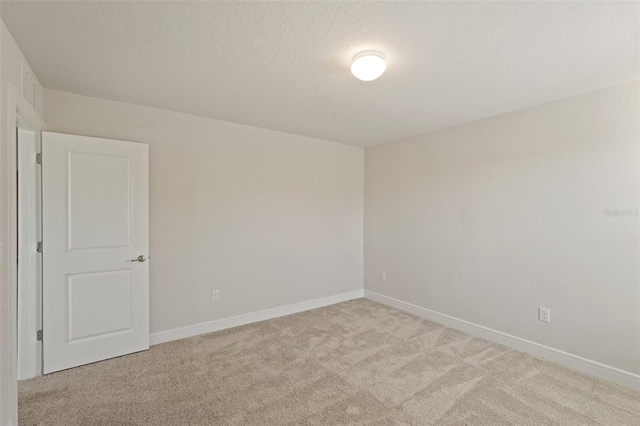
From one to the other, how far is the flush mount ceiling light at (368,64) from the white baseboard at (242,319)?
9.69ft

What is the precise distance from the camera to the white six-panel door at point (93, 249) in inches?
98.2

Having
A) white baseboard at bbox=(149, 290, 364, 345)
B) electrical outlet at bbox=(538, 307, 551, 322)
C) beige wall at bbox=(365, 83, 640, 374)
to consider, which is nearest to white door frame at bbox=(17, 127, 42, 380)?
white baseboard at bbox=(149, 290, 364, 345)

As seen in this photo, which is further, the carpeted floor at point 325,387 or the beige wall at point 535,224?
the beige wall at point 535,224

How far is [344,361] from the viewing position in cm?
270

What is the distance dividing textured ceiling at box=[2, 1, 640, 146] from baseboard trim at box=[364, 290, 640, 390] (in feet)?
7.53

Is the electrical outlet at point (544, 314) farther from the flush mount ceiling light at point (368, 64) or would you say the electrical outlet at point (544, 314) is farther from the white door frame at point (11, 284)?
the white door frame at point (11, 284)

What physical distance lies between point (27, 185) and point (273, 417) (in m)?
2.61

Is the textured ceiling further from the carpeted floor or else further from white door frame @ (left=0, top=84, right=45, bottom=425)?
the carpeted floor

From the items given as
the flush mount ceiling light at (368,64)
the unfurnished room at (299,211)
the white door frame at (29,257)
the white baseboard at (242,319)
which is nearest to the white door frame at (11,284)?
the unfurnished room at (299,211)

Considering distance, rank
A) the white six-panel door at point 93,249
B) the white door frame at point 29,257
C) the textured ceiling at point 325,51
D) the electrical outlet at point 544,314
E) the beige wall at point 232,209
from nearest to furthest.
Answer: the textured ceiling at point 325,51 < the white door frame at point 29,257 < the white six-panel door at point 93,249 < the electrical outlet at point 544,314 < the beige wall at point 232,209

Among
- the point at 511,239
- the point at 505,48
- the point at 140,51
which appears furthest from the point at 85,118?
the point at 511,239

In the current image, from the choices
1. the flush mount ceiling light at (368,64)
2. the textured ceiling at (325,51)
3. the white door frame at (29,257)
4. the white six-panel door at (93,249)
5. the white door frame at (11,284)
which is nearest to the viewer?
the textured ceiling at (325,51)

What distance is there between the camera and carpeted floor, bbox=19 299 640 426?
1984 millimetres

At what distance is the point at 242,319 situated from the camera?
3.60 meters
